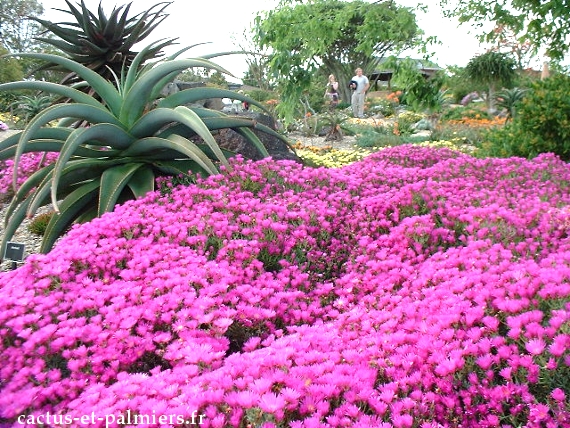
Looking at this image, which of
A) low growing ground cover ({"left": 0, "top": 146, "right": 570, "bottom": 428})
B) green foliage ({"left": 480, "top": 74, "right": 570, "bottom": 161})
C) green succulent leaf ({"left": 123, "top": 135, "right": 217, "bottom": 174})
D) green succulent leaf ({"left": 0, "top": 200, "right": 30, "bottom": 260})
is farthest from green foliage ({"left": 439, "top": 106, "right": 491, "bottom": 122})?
green succulent leaf ({"left": 0, "top": 200, "right": 30, "bottom": 260})

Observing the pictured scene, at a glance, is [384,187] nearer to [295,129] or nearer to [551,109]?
[551,109]

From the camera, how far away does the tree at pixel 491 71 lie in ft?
81.4

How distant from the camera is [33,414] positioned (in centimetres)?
182

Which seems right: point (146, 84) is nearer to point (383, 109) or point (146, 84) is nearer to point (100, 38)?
point (100, 38)

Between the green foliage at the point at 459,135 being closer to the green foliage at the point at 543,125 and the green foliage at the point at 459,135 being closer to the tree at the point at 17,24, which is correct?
the green foliage at the point at 543,125

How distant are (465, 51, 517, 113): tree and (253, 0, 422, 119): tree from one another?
1821 cm

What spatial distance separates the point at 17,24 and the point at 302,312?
184ft

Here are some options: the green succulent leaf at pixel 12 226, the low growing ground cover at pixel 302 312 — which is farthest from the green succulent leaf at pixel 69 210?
the low growing ground cover at pixel 302 312

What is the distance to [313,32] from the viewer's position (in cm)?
789

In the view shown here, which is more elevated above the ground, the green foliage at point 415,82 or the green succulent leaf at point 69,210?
the green foliage at point 415,82

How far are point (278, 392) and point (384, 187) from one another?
2989 mm

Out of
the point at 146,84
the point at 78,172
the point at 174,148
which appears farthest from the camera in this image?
the point at 146,84

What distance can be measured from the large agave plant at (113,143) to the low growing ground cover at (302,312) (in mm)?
573

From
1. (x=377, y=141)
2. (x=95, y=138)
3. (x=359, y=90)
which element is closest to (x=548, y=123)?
(x=95, y=138)
